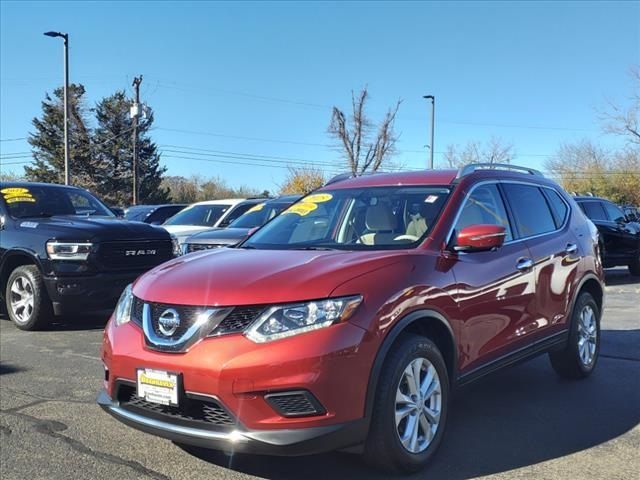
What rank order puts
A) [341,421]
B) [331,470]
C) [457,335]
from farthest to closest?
1. [457,335]
2. [331,470]
3. [341,421]

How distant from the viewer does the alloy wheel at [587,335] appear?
5.55m

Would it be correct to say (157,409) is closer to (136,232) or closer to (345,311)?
(345,311)

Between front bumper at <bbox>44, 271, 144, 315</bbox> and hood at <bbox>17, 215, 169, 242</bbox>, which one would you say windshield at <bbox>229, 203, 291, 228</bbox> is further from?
front bumper at <bbox>44, 271, 144, 315</bbox>

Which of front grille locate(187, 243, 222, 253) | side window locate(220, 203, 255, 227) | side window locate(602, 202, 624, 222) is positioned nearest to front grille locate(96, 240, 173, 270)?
front grille locate(187, 243, 222, 253)

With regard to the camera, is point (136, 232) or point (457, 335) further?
point (136, 232)

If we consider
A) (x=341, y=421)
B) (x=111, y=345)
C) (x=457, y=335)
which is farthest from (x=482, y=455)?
(x=111, y=345)

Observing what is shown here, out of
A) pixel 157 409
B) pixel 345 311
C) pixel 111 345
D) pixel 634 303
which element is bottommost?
pixel 634 303

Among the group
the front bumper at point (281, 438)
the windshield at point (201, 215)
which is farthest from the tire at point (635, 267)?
the front bumper at point (281, 438)

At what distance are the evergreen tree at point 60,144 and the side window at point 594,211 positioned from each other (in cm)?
4599

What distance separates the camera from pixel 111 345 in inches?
144

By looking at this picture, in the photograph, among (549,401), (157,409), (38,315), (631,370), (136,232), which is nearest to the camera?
(157,409)

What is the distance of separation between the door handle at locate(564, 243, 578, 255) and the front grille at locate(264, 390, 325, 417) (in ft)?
10.3

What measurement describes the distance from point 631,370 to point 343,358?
4066mm

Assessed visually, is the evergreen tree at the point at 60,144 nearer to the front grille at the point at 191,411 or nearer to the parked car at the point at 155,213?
the parked car at the point at 155,213
